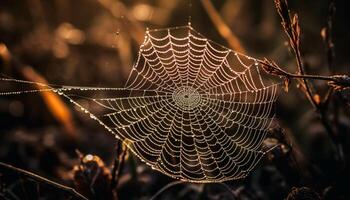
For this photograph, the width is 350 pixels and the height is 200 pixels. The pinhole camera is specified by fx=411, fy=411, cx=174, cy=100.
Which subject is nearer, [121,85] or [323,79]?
[323,79]

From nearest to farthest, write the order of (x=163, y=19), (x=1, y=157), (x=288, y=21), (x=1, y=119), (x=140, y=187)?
(x=288, y=21) → (x=140, y=187) → (x=1, y=157) → (x=1, y=119) → (x=163, y=19)

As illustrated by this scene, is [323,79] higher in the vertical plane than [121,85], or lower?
lower

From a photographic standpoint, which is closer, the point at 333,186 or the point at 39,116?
the point at 333,186

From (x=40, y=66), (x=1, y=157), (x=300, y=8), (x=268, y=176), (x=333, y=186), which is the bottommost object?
(x=333, y=186)

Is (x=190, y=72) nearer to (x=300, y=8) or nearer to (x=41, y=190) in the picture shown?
(x=41, y=190)

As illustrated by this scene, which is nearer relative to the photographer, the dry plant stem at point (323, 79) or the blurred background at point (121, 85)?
the dry plant stem at point (323, 79)

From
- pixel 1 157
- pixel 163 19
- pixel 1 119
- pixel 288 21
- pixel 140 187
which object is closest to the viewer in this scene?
pixel 288 21

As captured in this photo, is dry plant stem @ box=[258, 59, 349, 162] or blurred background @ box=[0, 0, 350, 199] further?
blurred background @ box=[0, 0, 350, 199]

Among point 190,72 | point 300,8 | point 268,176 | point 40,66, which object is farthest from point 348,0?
point 40,66
